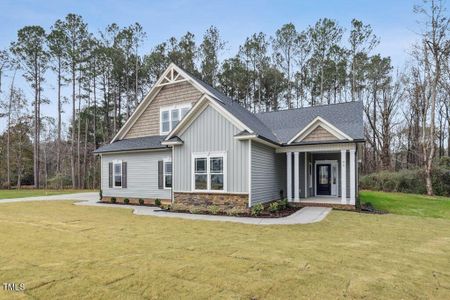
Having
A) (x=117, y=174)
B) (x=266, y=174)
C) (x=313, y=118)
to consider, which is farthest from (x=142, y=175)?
(x=313, y=118)

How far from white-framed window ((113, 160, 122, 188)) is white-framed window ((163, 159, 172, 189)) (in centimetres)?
324

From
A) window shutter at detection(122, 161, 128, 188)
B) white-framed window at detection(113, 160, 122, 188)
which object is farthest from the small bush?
white-framed window at detection(113, 160, 122, 188)

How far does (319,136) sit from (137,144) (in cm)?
949

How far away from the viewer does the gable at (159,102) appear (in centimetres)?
1576

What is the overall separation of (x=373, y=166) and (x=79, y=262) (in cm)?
3324

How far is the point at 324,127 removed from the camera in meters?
13.5

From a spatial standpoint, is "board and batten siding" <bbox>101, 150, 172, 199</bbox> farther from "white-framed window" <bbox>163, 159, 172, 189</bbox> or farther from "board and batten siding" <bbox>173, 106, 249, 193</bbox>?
"board and batten siding" <bbox>173, 106, 249, 193</bbox>

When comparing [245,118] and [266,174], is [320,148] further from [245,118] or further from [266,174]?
[245,118]

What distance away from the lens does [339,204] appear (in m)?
13.1

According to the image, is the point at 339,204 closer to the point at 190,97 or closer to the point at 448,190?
the point at 190,97

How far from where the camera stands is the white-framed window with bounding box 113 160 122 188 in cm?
1644

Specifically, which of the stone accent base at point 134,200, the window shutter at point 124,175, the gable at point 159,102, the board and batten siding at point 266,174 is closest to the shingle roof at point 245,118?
the board and batten siding at point 266,174

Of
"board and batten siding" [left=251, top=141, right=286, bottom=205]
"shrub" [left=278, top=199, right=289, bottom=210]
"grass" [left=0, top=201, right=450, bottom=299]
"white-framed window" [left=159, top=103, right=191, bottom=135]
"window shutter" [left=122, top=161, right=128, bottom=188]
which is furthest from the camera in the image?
"window shutter" [left=122, top=161, right=128, bottom=188]

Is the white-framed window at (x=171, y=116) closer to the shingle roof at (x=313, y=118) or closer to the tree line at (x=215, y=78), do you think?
the shingle roof at (x=313, y=118)
